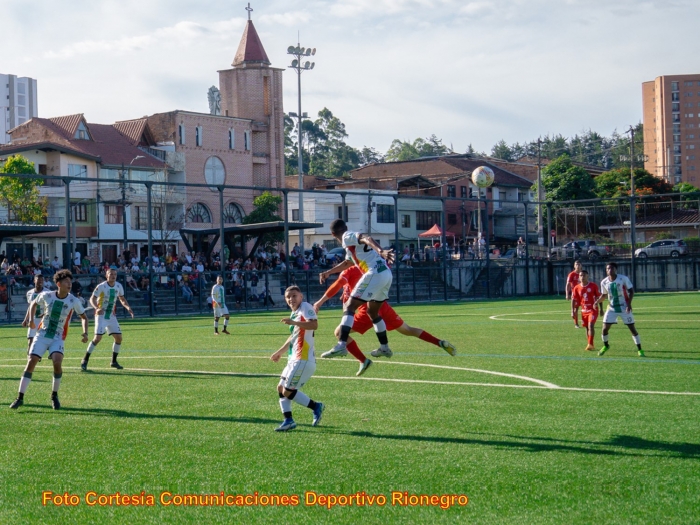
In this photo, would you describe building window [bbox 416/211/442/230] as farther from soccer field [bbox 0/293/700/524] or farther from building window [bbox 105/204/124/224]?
soccer field [bbox 0/293/700/524]

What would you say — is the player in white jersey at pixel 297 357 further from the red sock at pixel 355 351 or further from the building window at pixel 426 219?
the building window at pixel 426 219

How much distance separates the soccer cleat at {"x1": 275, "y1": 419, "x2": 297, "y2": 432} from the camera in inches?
436

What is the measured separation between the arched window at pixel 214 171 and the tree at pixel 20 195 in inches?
783

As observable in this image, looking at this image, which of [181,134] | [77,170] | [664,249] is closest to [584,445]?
[664,249]

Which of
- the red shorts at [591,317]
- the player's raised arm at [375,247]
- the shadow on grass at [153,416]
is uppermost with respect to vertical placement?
the player's raised arm at [375,247]

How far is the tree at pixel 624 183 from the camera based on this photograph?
302 feet

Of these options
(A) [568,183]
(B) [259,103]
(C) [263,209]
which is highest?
(B) [259,103]

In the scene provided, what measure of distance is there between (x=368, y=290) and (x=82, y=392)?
5.32 metres

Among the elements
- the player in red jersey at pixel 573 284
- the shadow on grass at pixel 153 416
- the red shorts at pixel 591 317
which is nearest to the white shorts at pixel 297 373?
the shadow on grass at pixel 153 416

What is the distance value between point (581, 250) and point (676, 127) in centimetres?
13163

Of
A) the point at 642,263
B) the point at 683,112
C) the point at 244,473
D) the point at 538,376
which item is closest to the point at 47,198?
the point at 642,263

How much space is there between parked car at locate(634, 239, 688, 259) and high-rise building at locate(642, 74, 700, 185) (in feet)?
404

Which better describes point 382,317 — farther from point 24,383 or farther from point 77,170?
point 77,170

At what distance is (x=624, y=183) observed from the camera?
3703 inches
